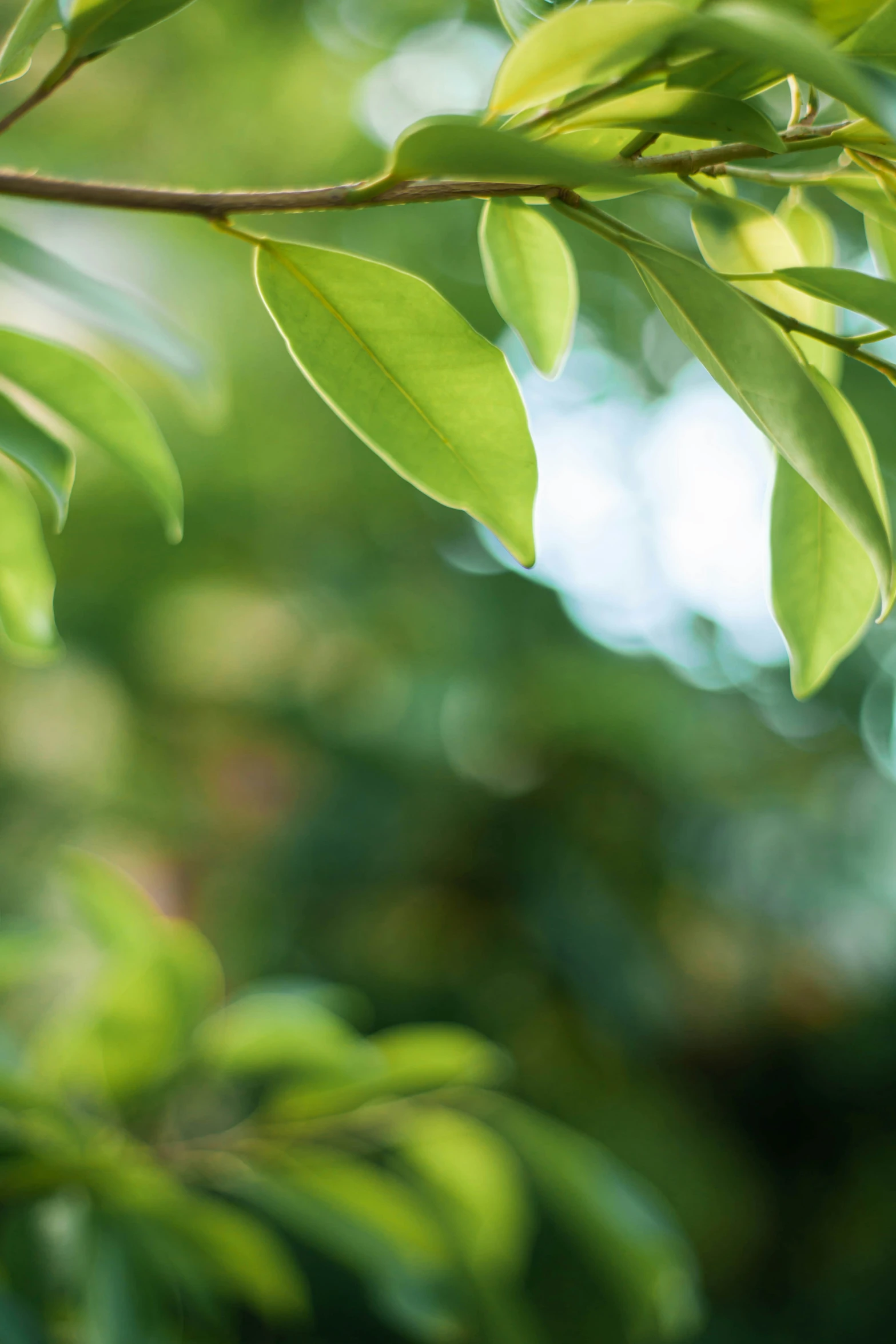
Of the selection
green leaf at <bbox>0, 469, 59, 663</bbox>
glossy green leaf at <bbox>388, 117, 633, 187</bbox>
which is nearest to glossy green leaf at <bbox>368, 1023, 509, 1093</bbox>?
green leaf at <bbox>0, 469, 59, 663</bbox>

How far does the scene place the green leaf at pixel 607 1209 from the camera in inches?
17.6

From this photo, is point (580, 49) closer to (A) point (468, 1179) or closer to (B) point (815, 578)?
(B) point (815, 578)

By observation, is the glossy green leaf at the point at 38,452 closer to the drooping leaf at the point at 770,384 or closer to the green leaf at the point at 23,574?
the green leaf at the point at 23,574

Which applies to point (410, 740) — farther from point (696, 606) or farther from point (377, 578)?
point (696, 606)

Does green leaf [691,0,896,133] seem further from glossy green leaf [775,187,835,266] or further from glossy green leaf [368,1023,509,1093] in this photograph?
glossy green leaf [368,1023,509,1093]

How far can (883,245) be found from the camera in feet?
0.70

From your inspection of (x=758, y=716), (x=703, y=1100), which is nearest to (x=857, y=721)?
(x=758, y=716)

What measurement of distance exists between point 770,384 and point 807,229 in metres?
0.10

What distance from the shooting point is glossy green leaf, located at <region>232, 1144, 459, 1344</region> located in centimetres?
40

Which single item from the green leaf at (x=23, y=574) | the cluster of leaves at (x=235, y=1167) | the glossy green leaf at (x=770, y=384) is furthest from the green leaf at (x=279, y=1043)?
the glossy green leaf at (x=770, y=384)

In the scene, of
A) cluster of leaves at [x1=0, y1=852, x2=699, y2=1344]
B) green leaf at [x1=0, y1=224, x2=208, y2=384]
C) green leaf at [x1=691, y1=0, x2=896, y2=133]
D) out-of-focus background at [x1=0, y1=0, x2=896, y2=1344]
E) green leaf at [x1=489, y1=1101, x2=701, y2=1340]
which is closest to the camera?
green leaf at [x1=691, y1=0, x2=896, y2=133]

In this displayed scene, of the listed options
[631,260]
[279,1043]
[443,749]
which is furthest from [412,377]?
[443,749]

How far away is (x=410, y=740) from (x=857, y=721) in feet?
2.73

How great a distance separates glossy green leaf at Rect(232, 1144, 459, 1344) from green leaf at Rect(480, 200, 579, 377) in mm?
323
